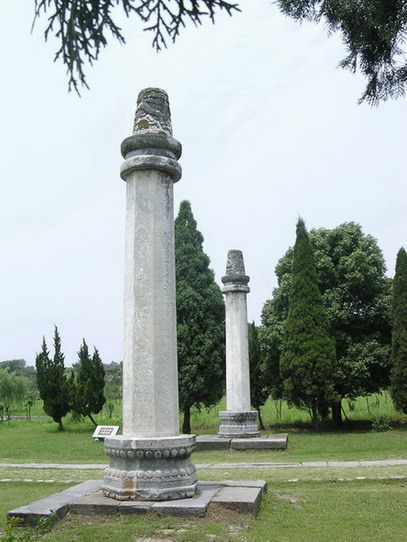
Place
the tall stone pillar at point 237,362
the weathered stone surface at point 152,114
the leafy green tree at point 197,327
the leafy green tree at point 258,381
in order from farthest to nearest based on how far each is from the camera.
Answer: the leafy green tree at point 258,381 → the leafy green tree at point 197,327 → the tall stone pillar at point 237,362 → the weathered stone surface at point 152,114

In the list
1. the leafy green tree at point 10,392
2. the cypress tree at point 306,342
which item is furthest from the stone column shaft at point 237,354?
the leafy green tree at point 10,392

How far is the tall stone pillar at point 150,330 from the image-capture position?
6.02 meters

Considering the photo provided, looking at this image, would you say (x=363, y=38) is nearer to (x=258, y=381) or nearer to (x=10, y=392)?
(x=258, y=381)

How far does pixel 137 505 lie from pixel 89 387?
1825 cm

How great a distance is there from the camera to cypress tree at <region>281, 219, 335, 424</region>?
1823cm

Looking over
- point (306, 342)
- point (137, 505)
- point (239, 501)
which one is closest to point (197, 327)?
point (306, 342)

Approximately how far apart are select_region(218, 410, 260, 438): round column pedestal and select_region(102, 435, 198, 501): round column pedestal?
8313 mm

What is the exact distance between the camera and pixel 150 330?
6.43m

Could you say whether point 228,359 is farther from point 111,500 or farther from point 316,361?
point 111,500

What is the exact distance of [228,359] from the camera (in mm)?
14992

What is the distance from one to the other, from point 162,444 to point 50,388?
62.7 feet

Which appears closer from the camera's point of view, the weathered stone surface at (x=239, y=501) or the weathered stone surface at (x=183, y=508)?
the weathered stone surface at (x=183, y=508)

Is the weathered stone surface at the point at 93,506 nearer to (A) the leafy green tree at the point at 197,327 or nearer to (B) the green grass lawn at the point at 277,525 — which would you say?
(B) the green grass lawn at the point at 277,525

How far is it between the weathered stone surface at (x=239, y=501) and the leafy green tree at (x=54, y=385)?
61.4ft
